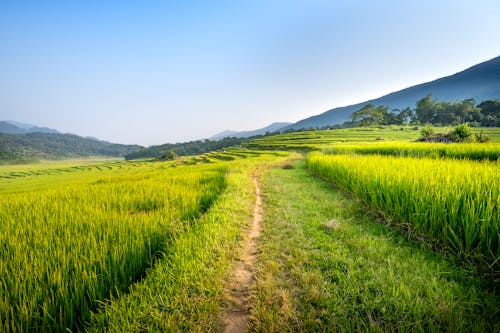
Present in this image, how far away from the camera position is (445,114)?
2702 inches

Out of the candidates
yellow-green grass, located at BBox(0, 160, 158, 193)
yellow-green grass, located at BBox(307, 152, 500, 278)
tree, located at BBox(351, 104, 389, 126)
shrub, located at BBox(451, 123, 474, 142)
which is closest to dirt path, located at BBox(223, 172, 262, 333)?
yellow-green grass, located at BBox(307, 152, 500, 278)

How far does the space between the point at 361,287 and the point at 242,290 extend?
1.36 meters

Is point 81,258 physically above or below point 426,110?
below

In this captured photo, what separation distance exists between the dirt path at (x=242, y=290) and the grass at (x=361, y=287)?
133 mm

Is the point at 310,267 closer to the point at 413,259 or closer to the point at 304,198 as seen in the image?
the point at 413,259

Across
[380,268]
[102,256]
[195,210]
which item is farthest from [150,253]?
[380,268]

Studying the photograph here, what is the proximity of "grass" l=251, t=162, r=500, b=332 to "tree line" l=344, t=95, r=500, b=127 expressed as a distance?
252 feet

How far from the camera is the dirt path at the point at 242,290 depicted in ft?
6.14

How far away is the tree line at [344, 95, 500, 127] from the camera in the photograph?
59938 millimetres

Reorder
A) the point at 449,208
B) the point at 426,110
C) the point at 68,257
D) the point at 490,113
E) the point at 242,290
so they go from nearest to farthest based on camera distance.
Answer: the point at 68,257
the point at 242,290
the point at 449,208
the point at 490,113
the point at 426,110

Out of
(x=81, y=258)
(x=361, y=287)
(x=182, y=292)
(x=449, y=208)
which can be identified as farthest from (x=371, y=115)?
(x=81, y=258)

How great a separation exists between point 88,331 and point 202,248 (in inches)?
56.6

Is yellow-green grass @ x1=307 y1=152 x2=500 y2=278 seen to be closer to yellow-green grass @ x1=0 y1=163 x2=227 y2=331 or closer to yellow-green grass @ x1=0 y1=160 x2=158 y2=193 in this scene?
yellow-green grass @ x1=0 y1=163 x2=227 y2=331

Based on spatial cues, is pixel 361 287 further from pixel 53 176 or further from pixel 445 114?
pixel 445 114
